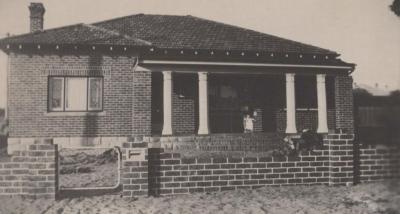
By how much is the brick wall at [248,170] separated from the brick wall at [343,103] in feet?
26.9

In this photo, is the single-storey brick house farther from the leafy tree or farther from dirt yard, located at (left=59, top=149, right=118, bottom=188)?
the leafy tree

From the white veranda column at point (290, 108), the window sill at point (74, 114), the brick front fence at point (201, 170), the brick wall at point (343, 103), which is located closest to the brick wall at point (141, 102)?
the window sill at point (74, 114)

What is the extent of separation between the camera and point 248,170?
7.22 meters

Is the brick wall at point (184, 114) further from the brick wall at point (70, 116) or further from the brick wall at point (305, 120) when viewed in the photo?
the brick wall at point (305, 120)

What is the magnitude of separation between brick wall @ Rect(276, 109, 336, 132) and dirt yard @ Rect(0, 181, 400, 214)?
902cm

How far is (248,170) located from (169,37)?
31.9ft

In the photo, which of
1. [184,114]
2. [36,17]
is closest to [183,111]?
[184,114]

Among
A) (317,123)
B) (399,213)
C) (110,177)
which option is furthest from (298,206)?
(317,123)

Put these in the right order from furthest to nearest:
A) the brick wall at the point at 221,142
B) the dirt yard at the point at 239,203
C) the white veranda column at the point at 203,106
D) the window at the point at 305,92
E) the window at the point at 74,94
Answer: the window at the point at 305,92, the window at the point at 74,94, the white veranda column at the point at 203,106, the brick wall at the point at 221,142, the dirt yard at the point at 239,203

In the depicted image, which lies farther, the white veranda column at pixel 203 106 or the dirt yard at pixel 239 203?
the white veranda column at pixel 203 106

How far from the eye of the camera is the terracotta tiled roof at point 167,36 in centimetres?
1448

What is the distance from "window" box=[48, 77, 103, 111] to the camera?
562 inches

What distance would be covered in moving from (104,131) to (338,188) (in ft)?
30.8

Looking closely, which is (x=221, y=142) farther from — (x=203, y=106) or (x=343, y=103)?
(x=343, y=103)
